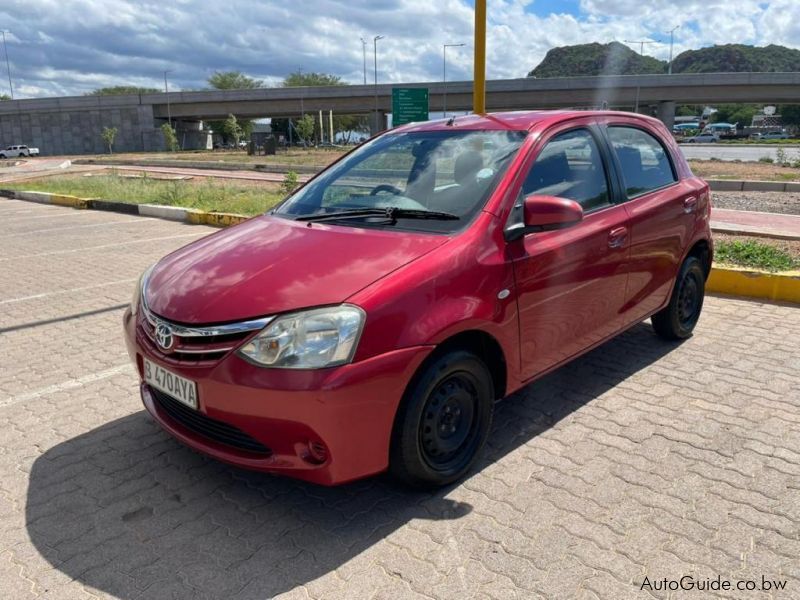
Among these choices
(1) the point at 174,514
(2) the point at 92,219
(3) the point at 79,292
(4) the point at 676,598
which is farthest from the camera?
(2) the point at 92,219

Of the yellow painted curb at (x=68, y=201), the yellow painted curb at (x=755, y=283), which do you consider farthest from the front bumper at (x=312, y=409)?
the yellow painted curb at (x=68, y=201)

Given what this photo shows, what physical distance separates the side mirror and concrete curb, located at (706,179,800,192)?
1588cm

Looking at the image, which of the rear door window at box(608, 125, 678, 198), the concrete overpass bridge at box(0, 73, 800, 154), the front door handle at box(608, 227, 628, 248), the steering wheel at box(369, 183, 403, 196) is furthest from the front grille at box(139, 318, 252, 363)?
the concrete overpass bridge at box(0, 73, 800, 154)

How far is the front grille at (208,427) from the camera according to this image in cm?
262

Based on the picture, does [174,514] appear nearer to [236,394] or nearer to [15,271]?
[236,394]

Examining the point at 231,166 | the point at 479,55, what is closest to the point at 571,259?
the point at 479,55

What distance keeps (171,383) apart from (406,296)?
113 cm

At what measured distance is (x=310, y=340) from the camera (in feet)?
8.04

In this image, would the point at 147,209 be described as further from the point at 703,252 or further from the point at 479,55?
the point at 703,252

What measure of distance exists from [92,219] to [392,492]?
12.3m

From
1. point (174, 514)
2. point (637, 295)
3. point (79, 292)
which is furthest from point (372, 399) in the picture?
point (79, 292)

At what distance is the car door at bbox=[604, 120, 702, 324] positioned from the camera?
4000 millimetres

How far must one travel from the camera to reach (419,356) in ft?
8.47

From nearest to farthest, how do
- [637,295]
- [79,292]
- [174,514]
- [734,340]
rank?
[174,514] < [637,295] < [734,340] < [79,292]
